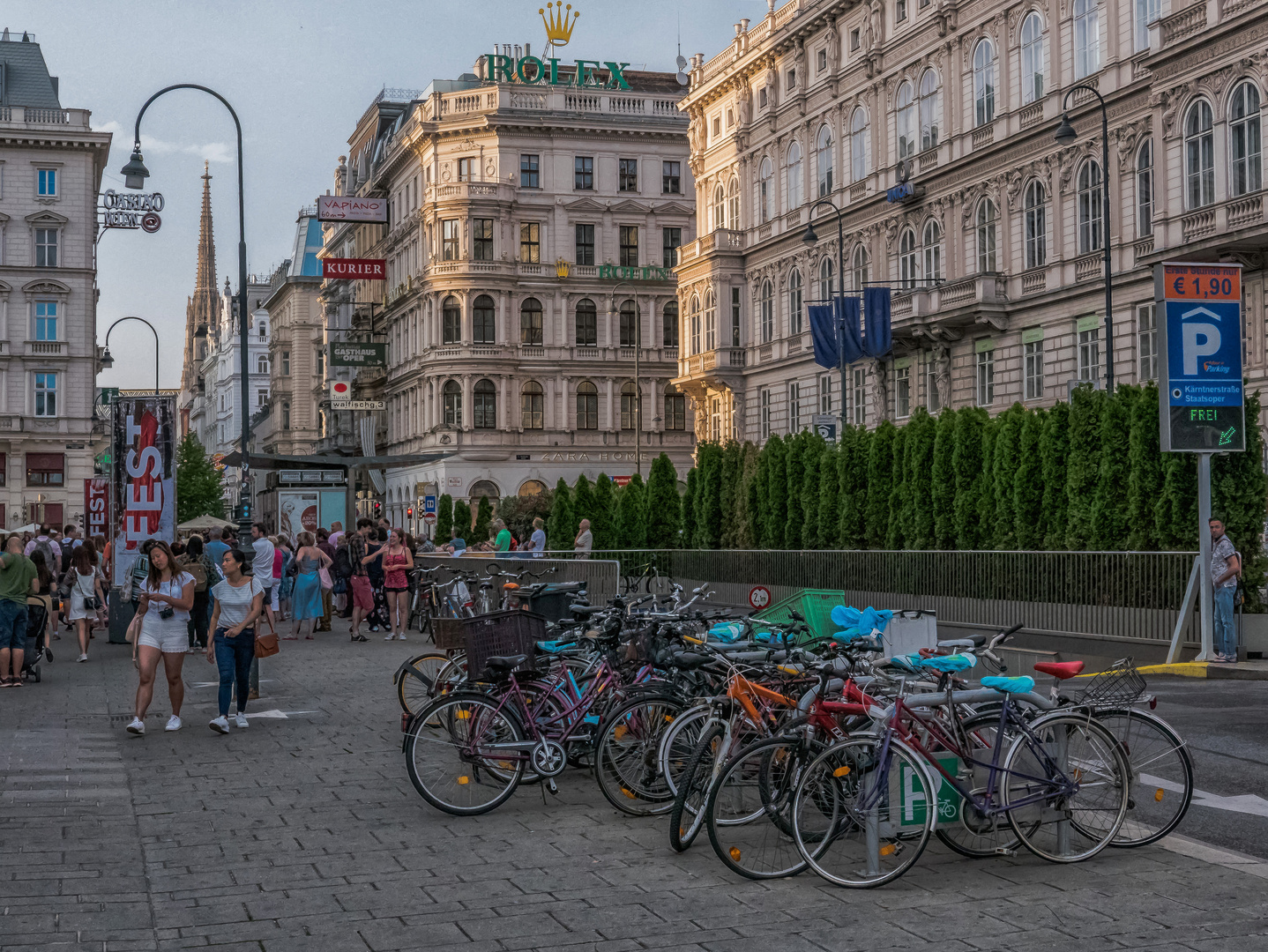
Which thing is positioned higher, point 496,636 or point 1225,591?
point 496,636

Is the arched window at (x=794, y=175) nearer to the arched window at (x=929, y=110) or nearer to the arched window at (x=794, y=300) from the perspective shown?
the arched window at (x=794, y=300)

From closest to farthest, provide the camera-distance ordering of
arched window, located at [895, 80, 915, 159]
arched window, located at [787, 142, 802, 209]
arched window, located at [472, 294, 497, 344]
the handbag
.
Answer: the handbag < arched window, located at [895, 80, 915, 159] < arched window, located at [787, 142, 802, 209] < arched window, located at [472, 294, 497, 344]

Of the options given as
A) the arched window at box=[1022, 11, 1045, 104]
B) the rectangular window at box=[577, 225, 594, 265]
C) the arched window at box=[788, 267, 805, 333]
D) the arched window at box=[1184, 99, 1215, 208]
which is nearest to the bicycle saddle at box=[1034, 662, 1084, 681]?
the arched window at box=[1184, 99, 1215, 208]

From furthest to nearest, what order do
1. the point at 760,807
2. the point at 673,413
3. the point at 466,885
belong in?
the point at 673,413
the point at 760,807
the point at 466,885

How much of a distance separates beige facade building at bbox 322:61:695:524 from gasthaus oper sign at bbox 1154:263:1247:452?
2231 inches

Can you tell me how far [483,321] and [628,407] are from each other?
8589 millimetres

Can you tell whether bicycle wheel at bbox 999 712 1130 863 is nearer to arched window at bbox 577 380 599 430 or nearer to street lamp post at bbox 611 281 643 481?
street lamp post at bbox 611 281 643 481

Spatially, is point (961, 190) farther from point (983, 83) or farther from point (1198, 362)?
point (1198, 362)

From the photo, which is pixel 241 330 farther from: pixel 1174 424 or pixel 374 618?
pixel 1174 424

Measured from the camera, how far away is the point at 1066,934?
7.08 meters

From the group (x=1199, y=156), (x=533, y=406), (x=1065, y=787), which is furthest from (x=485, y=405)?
(x=1065, y=787)

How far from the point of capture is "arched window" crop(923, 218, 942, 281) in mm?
48188

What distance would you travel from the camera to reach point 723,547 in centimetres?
4078

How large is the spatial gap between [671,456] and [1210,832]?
2767 inches
